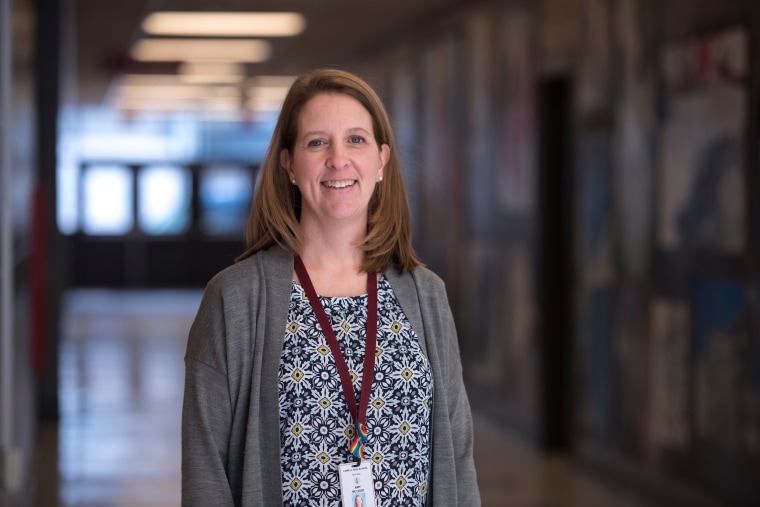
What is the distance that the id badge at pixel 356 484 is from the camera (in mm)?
2131

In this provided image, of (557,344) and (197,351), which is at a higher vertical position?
(197,351)

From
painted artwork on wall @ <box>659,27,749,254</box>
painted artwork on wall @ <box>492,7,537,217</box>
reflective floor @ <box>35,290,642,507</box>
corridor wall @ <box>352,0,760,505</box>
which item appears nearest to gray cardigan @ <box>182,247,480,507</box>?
corridor wall @ <box>352,0,760,505</box>

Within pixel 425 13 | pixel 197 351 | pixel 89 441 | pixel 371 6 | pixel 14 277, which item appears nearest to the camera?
pixel 197 351

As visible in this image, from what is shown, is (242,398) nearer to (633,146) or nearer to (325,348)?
(325,348)

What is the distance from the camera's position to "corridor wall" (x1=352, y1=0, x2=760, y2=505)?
6289mm

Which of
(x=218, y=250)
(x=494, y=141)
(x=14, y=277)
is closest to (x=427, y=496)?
(x=14, y=277)

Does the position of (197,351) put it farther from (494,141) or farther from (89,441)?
(494,141)

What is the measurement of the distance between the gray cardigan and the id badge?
0.39 feet

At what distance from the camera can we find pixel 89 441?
8.92 meters

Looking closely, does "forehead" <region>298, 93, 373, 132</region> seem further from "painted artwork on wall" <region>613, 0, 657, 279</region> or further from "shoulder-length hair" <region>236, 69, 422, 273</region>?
"painted artwork on wall" <region>613, 0, 657, 279</region>

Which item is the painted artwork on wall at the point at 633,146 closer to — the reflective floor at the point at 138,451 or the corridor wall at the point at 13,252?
the reflective floor at the point at 138,451

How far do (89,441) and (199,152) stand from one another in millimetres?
20803

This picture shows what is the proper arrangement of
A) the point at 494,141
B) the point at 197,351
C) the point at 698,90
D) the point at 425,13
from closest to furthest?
the point at 197,351 → the point at 698,90 → the point at 494,141 → the point at 425,13

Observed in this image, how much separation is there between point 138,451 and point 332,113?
676 cm
